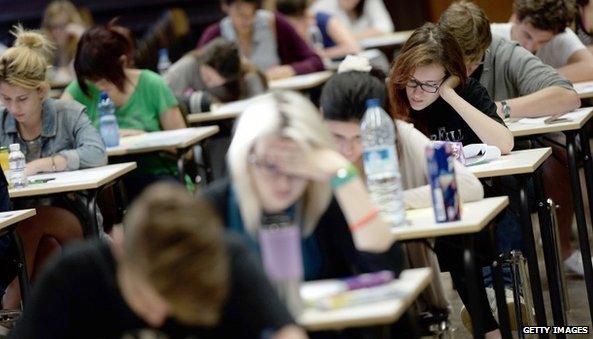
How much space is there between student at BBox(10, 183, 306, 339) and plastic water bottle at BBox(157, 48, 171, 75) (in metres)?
6.87

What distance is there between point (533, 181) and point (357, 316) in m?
2.11

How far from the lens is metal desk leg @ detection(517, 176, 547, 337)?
448 cm

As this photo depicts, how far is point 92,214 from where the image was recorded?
217 inches

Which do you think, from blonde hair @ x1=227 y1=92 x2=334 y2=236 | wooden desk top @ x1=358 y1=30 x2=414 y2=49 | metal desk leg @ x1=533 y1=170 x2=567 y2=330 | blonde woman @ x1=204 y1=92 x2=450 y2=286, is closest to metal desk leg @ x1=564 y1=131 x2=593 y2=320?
metal desk leg @ x1=533 y1=170 x2=567 y2=330

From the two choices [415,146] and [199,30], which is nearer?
[415,146]

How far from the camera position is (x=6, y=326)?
4.92 metres

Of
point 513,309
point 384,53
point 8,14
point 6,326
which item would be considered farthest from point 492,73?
point 8,14

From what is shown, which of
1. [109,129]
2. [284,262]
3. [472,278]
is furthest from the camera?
[109,129]

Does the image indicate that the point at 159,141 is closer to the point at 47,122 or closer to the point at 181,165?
the point at 181,165

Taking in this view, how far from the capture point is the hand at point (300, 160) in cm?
318

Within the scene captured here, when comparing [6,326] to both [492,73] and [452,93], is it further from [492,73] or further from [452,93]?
[492,73]

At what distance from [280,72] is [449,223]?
17.0ft

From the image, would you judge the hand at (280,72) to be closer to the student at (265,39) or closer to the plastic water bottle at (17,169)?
the student at (265,39)

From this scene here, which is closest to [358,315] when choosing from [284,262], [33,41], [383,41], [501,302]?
[284,262]
